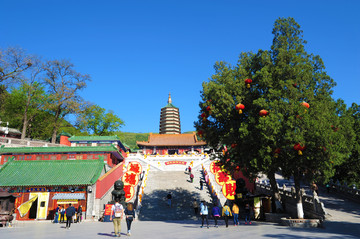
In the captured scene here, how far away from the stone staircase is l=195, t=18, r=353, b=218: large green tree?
20.4ft

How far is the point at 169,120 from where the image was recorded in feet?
227

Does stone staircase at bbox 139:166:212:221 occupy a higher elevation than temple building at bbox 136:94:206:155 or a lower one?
lower

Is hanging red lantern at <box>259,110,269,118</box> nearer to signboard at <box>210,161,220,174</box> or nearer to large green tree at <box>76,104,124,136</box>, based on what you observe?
signboard at <box>210,161,220,174</box>

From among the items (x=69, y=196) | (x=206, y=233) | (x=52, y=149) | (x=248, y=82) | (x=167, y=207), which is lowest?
(x=206, y=233)

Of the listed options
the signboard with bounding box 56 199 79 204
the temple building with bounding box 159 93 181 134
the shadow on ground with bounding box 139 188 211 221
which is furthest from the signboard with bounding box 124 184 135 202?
the temple building with bounding box 159 93 181 134

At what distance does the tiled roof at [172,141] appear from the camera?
4578 cm

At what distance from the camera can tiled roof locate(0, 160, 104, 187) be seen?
19.3m

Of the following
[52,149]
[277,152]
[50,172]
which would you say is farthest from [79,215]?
[277,152]

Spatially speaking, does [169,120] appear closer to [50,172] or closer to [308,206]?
[50,172]

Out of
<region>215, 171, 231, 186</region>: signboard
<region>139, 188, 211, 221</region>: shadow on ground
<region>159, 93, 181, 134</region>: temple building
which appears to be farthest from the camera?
<region>159, 93, 181, 134</region>: temple building

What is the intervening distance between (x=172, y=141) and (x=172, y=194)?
81.6 ft

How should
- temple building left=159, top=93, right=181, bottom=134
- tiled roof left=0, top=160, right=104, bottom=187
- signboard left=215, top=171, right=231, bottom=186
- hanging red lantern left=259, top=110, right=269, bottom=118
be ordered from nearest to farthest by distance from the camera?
hanging red lantern left=259, top=110, right=269, bottom=118 → tiled roof left=0, top=160, right=104, bottom=187 → signboard left=215, top=171, right=231, bottom=186 → temple building left=159, top=93, right=181, bottom=134

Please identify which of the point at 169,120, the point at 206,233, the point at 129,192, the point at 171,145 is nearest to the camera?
the point at 206,233

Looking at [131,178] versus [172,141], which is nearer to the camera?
[131,178]
